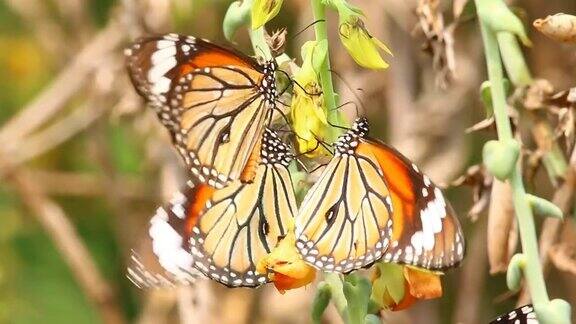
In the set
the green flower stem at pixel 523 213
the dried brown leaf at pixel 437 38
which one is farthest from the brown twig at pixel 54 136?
the green flower stem at pixel 523 213

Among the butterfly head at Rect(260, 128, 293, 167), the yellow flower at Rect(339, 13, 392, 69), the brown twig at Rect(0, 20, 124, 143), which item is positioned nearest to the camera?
the yellow flower at Rect(339, 13, 392, 69)

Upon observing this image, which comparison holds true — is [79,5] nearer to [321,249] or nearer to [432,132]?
[432,132]

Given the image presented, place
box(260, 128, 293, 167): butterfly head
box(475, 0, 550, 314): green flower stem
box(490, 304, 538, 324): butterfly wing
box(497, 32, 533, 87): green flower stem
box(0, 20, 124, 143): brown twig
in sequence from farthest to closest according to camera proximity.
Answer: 1. box(0, 20, 124, 143): brown twig
2. box(497, 32, 533, 87): green flower stem
3. box(490, 304, 538, 324): butterfly wing
4. box(260, 128, 293, 167): butterfly head
5. box(475, 0, 550, 314): green flower stem

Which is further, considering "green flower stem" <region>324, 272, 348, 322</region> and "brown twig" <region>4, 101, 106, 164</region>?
"brown twig" <region>4, 101, 106, 164</region>

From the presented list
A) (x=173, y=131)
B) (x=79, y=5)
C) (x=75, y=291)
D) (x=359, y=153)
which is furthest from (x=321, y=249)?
(x=75, y=291)

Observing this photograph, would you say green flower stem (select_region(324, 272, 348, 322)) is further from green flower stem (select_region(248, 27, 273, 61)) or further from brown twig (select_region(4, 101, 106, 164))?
brown twig (select_region(4, 101, 106, 164))

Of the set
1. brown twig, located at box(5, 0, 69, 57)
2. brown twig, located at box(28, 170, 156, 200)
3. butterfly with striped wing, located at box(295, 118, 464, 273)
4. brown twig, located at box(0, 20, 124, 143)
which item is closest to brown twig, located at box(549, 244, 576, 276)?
butterfly with striped wing, located at box(295, 118, 464, 273)

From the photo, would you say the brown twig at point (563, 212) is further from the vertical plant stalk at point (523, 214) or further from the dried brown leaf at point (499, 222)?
the vertical plant stalk at point (523, 214)
